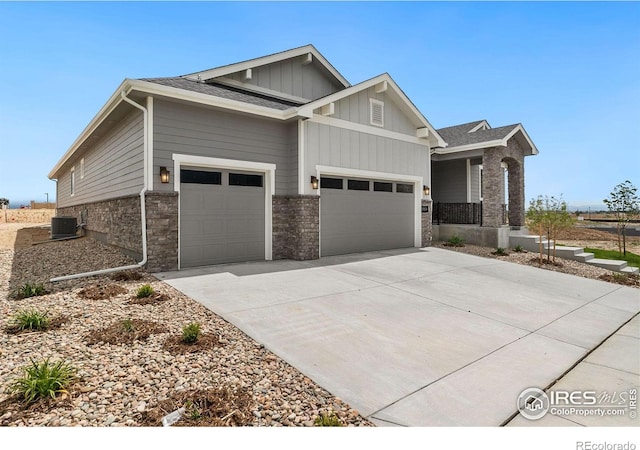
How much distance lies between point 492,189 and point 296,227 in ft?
26.9

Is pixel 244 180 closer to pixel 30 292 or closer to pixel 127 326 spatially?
pixel 30 292

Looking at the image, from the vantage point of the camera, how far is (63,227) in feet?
45.1

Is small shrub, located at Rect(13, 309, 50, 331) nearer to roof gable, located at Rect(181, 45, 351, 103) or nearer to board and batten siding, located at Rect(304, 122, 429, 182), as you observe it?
board and batten siding, located at Rect(304, 122, 429, 182)

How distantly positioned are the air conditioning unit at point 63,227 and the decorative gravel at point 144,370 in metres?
10.4

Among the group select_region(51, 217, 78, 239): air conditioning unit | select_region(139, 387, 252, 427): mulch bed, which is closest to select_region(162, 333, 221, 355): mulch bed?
select_region(139, 387, 252, 427): mulch bed

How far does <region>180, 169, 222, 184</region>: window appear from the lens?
24.8ft

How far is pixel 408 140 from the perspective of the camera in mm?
11766

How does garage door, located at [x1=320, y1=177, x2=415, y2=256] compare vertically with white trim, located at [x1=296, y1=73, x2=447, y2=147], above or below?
below

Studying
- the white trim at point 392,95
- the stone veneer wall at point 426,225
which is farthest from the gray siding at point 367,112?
the stone veneer wall at point 426,225

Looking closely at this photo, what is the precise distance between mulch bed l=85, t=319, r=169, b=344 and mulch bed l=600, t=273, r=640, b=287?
34.5ft
